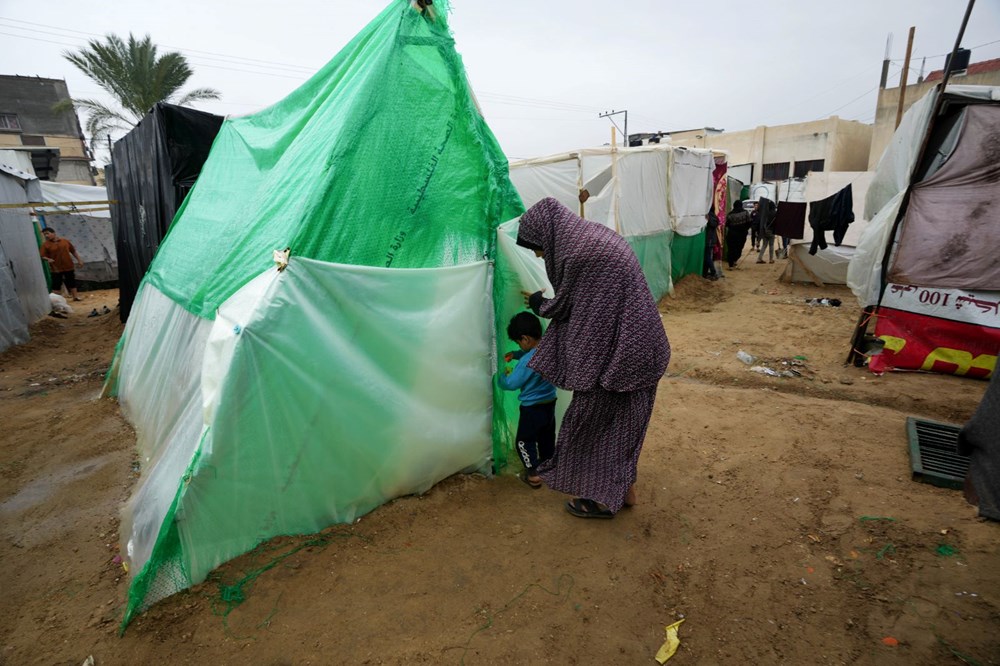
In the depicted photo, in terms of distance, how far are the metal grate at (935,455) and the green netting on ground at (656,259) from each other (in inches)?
211

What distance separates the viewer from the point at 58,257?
33.0ft

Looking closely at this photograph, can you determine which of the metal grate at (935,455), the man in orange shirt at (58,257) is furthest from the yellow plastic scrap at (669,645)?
the man in orange shirt at (58,257)

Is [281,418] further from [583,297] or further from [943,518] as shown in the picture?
[943,518]

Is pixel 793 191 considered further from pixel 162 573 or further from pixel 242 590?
pixel 162 573

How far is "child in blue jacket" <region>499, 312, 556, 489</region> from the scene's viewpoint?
2867 mm

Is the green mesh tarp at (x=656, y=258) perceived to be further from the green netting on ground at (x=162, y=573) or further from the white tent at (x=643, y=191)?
the green netting on ground at (x=162, y=573)

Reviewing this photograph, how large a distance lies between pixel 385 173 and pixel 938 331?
5518 millimetres

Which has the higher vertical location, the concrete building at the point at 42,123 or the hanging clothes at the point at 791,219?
the concrete building at the point at 42,123

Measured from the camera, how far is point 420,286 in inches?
110

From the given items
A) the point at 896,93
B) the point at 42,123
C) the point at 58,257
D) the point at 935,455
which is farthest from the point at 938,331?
the point at 42,123

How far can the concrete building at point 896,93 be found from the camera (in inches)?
671

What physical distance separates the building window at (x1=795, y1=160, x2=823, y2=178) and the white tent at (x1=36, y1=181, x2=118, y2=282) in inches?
972

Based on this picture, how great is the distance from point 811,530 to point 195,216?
5.36 m

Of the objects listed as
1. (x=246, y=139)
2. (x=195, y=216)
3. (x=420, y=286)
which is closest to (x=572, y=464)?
(x=420, y=286)
